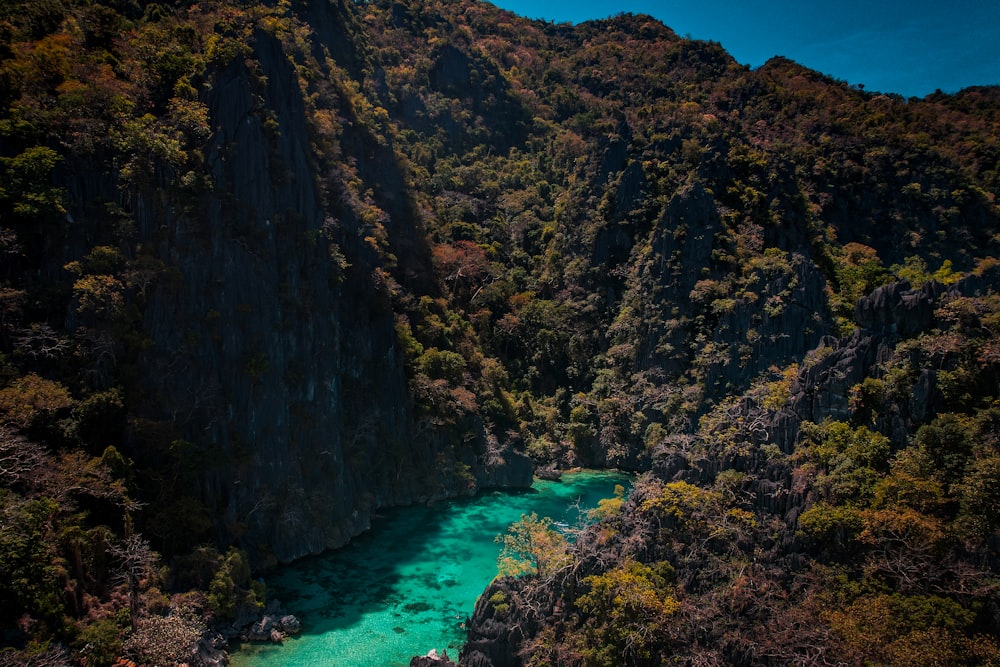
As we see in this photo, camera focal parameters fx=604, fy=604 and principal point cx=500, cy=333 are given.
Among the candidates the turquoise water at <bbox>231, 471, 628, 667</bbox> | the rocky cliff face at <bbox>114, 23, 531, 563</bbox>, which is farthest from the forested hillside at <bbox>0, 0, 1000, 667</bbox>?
the turquoise water at <bbox>231, 471, 628, 667</bbox>

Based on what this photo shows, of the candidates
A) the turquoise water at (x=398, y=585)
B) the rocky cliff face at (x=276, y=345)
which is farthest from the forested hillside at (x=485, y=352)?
the turquoise water at (x=398, y=585)

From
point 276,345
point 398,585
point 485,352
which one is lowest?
point 398,585

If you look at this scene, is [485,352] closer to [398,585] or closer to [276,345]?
[276,345]

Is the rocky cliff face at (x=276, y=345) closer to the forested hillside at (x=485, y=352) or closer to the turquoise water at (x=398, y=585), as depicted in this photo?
the forested hillside at (x=485, y=352)

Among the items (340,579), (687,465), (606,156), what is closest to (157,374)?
(340,579)

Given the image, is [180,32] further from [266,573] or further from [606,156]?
[606,156]

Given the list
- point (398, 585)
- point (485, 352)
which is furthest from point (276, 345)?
point (485, 352)

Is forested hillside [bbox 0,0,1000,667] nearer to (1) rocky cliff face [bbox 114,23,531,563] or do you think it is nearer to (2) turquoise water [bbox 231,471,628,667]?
(1) rocky cliff face [bbox 114,23,531,563]
